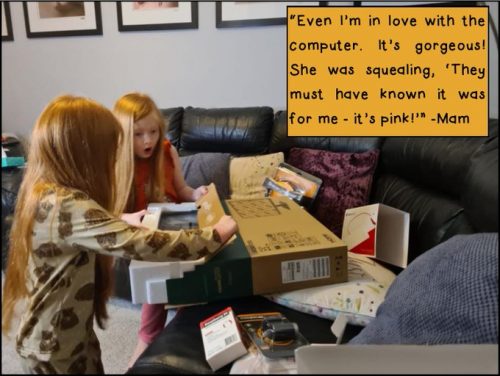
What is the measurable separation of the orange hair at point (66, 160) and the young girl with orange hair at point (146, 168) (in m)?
0.22

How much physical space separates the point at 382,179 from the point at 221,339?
2.53 feet

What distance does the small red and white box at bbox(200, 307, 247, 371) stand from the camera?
58cm

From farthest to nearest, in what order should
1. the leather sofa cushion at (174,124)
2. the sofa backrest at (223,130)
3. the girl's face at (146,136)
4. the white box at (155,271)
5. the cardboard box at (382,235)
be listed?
the sofa backrest at (223,130), the leather sofa cushion at (174,124), the cardboard box at (382,235), the girl's face at (146,136), the white box at (155,271)

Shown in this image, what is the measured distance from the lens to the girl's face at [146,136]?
0.80 metres

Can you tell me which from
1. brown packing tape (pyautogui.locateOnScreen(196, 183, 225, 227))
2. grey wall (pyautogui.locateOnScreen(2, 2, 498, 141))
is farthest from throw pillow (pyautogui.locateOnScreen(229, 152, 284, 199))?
brown packing tape (pyautogui.locateOnScreen(196, 183, 225, 227))

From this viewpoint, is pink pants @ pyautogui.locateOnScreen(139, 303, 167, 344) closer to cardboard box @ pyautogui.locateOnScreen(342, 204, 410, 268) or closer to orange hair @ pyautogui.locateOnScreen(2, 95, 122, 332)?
orange hair @ pyautogui.locateOnScreen(2, 95, 122, 332)

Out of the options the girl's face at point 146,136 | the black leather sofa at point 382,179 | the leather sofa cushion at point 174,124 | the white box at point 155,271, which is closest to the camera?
the black leather sofa at point 382,179

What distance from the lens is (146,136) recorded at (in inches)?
33.6

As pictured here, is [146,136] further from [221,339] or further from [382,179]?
[382,179]

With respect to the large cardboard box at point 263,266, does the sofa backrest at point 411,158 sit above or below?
above

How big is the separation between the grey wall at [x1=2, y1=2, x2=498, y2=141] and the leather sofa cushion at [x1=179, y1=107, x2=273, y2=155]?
80mm

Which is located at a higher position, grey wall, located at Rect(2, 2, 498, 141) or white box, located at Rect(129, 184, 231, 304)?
grey wall, located at Rect(2, 2, 498, 141)

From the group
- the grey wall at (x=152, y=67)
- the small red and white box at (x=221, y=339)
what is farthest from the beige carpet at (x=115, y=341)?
the grey wall at (x=152, y=67)

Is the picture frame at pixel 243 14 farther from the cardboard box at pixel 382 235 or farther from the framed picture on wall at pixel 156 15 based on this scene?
the cardboard box at pixel 382 235
